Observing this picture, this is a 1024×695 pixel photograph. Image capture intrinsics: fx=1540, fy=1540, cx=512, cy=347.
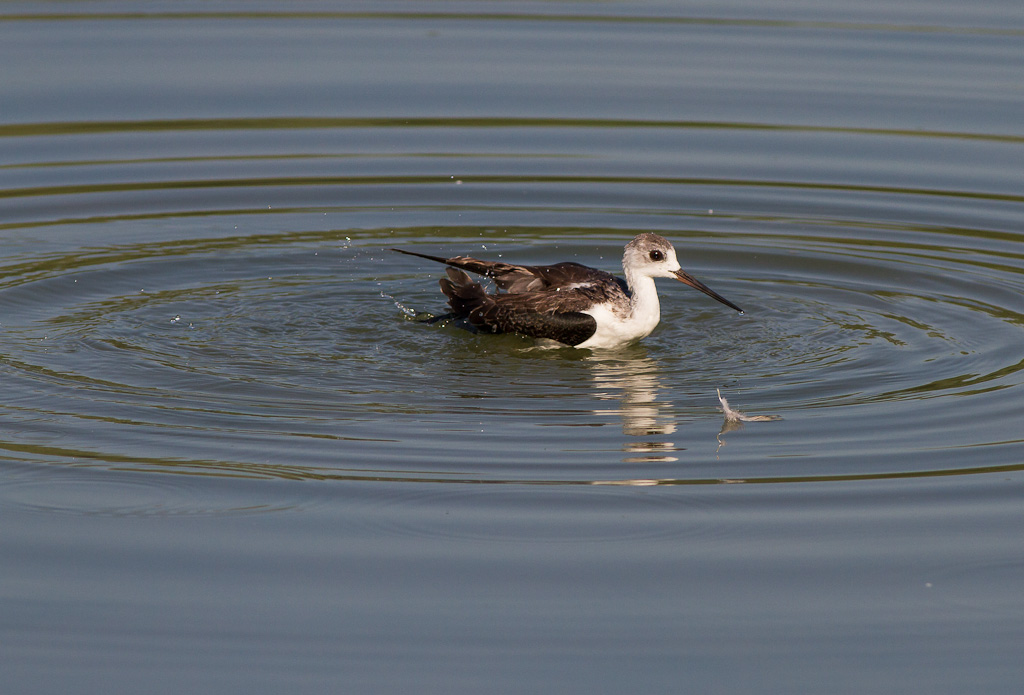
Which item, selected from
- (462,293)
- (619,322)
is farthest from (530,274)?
(619,322)

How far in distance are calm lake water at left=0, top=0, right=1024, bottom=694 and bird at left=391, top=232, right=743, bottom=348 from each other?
210 millimetres

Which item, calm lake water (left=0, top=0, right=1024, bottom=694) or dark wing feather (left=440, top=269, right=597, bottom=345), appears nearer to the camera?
calm lake water (left=0, top=0, right=1024, bottom=694)

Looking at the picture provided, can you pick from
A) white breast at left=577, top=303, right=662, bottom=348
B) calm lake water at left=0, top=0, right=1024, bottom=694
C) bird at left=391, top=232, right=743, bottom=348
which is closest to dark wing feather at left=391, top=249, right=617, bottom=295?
bird at left=391, top=232, right=743, bottom=348

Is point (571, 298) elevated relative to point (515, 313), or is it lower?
elevated

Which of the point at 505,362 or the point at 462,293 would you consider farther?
the point at 462,293

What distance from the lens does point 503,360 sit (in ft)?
36.1

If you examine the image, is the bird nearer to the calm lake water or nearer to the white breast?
the white breast

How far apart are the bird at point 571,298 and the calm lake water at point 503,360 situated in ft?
0.69

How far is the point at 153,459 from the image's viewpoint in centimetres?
853

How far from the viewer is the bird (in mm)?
11234

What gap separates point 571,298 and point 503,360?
2.37ft

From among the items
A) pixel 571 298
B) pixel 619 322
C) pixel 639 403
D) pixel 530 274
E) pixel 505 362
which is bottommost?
pixel 639 403

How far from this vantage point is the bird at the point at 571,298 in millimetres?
11234

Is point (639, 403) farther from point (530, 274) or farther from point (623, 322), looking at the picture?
point (530, 274)
